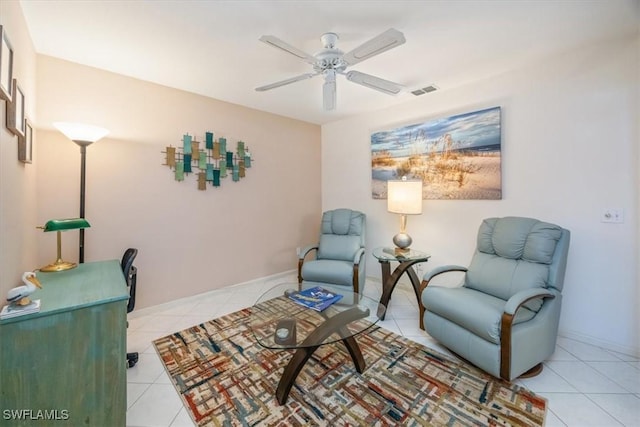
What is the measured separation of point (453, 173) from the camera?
117 inches

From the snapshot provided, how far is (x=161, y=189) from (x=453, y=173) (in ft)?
10.7

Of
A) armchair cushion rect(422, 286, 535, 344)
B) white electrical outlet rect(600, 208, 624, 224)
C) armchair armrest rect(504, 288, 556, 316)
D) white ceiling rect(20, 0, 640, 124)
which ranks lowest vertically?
armchair cushion rect(422, 286, 535, 344)

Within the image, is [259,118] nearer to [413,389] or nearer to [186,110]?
[186,110]

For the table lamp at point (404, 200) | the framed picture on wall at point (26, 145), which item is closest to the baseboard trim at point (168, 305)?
the framed picture on wall at point (26, 145)

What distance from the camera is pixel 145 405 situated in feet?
5.26

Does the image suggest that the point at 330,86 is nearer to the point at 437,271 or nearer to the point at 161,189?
the point at 437,271

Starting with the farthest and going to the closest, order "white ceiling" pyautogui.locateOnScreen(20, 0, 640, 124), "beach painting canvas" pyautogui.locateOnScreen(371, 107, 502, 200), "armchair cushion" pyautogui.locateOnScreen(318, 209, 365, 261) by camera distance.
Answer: "armchair cushion" pyautogui.locateOnScreen(318, 209, 365, 261) < "beach painting canvas" pyautogui.locateOnScreen(371, 107, 502, 200) < "white ceiling" pyautogui.locateOnScreen(20, 0, 640, 124)

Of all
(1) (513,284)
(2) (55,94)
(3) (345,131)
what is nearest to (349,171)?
(3) (345,131)

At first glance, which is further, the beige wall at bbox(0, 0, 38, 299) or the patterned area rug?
the patterned area rug

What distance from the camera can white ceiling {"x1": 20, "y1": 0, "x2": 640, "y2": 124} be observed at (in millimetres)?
1724

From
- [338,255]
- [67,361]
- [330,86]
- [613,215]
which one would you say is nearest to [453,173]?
[613,215]

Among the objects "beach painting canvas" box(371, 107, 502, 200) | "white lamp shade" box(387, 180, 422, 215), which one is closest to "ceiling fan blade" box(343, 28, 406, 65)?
"white lamp shade" box(387, 180, 422, 215)

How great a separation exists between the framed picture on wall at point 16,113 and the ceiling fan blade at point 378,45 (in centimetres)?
199

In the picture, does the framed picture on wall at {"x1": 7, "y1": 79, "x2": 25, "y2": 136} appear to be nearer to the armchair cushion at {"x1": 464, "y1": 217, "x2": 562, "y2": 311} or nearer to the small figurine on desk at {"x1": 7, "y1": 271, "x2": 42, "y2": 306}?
the small figurine on desk at {"x1": 7, "y1": 271, "x2": 42, "y2": 306}
